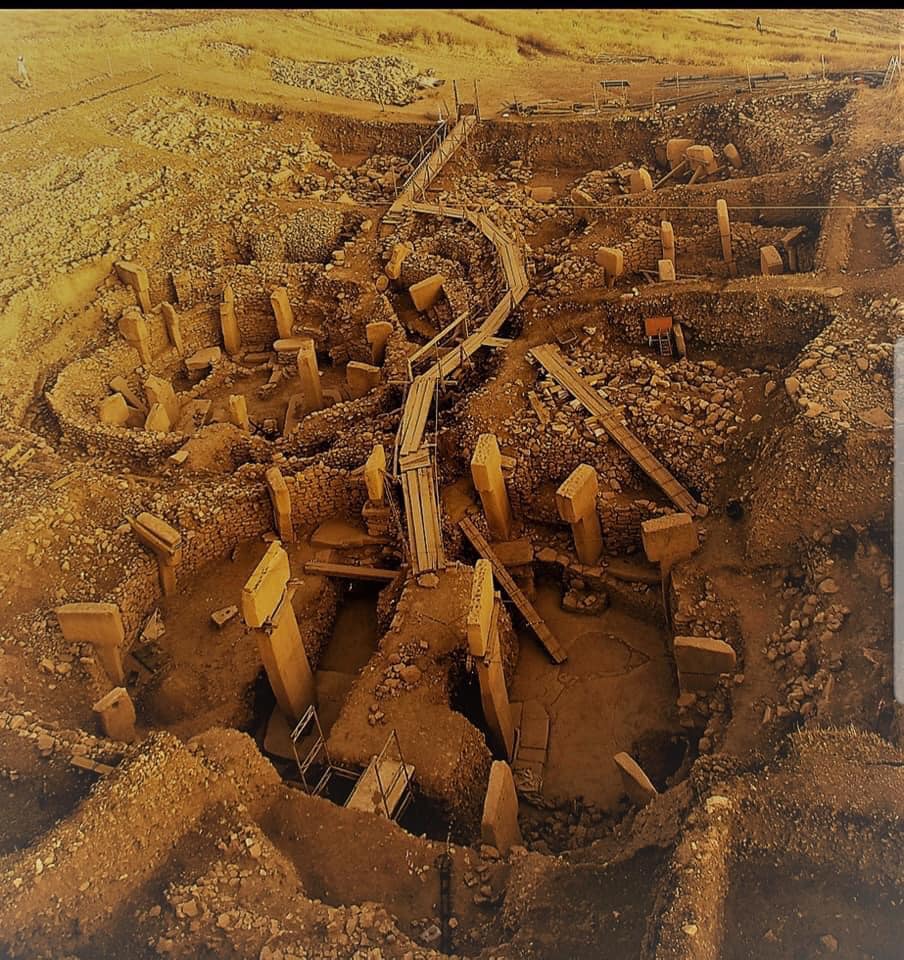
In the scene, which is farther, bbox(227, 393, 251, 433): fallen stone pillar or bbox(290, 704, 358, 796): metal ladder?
bbox(227, 393, 251, 433): fallen stone pillar

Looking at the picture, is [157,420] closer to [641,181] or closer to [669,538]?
[669,538]

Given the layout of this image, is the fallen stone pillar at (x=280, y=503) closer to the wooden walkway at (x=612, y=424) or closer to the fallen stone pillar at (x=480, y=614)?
the fallen stone pillar at (x=480, y=614)

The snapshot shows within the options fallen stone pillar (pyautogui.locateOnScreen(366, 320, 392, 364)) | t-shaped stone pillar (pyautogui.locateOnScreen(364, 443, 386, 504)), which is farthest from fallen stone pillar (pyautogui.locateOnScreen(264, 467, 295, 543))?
fallen stone pillar (pyautogui.locateOnScreen(366, 320, 392, 364))

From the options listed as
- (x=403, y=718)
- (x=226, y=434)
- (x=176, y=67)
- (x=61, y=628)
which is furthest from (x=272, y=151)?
(x=403, y=718)

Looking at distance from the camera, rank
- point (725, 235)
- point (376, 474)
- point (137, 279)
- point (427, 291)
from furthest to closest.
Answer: point (137, 279) → point (427, 291) → point (725, 235) → point (376, 474)

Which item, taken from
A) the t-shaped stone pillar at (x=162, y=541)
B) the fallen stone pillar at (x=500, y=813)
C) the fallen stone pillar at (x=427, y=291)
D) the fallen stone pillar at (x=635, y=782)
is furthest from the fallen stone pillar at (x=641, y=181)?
the fallen stone pillar at (x=500, y=813)

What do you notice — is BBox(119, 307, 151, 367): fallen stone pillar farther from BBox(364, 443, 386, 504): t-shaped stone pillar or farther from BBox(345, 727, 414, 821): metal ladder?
BBox(345, 727, 414, 821): metal ladder

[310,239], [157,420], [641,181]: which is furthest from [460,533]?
[641,181]

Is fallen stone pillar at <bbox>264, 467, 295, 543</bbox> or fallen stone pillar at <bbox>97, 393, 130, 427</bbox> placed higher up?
fallen stone pillar at <bbox>97, 393, 130, 427</bbox>
